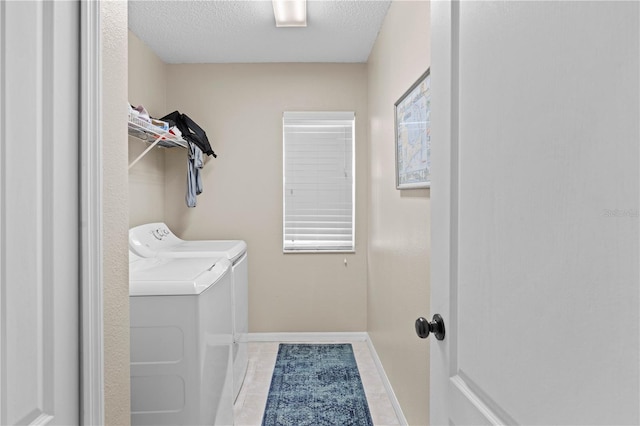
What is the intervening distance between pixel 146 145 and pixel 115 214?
233 cm

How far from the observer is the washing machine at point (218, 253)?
8.54 feet

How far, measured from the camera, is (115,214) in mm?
1015

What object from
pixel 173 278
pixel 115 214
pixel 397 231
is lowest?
pixel 173 278

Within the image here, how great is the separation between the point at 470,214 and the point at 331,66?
3.09 metres

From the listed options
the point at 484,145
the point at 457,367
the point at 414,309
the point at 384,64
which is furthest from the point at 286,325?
the point at 484,145

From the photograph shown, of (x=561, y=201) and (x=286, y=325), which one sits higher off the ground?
(x=561, y=201)

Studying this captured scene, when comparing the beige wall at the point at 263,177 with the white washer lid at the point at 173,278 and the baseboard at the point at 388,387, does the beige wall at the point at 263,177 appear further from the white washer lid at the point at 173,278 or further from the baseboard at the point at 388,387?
the white washer lid at the point at 173,278

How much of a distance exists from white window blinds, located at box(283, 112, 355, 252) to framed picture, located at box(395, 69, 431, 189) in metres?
1.37

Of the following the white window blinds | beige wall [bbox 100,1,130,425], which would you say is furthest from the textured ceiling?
beige wall [bbox 100,1,130,425]

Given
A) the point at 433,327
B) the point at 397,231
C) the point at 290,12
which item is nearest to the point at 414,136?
the point at 397,231

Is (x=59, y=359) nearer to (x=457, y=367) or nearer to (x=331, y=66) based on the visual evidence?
(x=457, y=367)

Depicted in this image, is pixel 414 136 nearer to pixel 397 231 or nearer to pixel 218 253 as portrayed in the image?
pixel 397 231

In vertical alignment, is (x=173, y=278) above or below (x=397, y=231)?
below

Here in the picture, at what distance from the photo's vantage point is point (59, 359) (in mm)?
786
